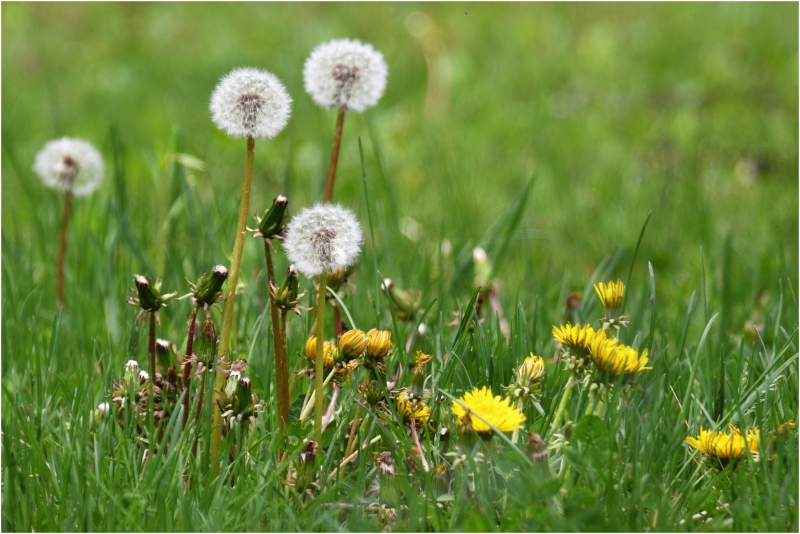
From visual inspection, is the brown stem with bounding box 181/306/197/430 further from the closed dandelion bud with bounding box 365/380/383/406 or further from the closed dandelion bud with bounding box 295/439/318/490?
the closed dandelion bud with bounding box 365/380/383/406

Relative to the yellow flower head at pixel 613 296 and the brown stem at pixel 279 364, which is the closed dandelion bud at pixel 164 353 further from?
the yellow flower head at pixel 613 296

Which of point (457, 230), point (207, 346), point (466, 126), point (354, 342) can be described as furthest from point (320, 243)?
point (466, 126)

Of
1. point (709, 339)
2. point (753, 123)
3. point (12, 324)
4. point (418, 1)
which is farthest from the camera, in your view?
point (418, 1)

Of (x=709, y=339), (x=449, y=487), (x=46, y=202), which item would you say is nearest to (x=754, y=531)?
(x=449, y=487)

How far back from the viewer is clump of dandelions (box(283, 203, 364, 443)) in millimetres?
1467

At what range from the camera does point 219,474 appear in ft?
4.99

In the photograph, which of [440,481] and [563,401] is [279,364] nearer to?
[440,481]

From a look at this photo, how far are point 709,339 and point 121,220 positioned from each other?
A: 180 centimetres

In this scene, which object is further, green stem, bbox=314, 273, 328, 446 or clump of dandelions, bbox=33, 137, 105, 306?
clump of dandelions, bbox=33, 137, 105, 306

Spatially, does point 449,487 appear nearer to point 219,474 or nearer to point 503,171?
point 219,474

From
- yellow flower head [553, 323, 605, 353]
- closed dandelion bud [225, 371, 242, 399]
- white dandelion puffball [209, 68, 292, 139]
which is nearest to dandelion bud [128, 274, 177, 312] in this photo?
closed dandelion bud [225, 371, 242, 399]

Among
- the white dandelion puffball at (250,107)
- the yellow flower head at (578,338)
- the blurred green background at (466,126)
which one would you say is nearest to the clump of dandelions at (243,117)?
the white dandelion puffball at (250,107)

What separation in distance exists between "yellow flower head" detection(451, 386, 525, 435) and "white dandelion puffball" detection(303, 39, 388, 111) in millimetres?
703

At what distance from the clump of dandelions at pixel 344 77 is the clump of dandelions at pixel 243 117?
211 mm
